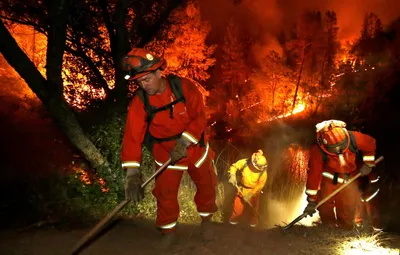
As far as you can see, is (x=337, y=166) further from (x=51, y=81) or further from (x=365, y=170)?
(x=51, y=81)

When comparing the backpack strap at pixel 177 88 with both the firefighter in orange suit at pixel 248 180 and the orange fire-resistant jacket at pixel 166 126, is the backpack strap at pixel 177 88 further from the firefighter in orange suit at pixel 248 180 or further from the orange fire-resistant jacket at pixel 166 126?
the firefighter in orange suit at pixel 248 180

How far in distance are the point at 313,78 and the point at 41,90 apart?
123ft

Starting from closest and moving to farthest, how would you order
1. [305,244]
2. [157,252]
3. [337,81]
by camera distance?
[157,252] < [305,244] < [337,81]

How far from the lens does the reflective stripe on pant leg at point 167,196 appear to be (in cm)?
421

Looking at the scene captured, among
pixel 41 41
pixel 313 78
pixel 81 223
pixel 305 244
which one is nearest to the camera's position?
pixel 305 244

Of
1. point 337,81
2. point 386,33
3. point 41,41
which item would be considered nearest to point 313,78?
point 337,81

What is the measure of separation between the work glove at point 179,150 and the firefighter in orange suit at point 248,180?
410 cm

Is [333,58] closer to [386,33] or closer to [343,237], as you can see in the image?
[386,33]

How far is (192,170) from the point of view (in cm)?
444

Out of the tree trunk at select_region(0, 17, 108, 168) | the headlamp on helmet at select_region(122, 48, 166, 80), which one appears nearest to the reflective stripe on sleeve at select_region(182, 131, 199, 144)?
the headlamp on helmet at select_region(122, 48, 166, 80)

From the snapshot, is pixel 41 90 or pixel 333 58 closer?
pixel 41 90

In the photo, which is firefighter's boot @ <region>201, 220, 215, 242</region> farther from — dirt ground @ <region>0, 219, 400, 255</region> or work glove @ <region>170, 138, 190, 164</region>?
work glove @ <region>170, 138, 190, 164</region>

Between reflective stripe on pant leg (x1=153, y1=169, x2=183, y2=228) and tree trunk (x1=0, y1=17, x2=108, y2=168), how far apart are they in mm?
2206

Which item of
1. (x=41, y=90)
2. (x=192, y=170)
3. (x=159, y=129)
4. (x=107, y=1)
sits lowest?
(x=192, y=170)
